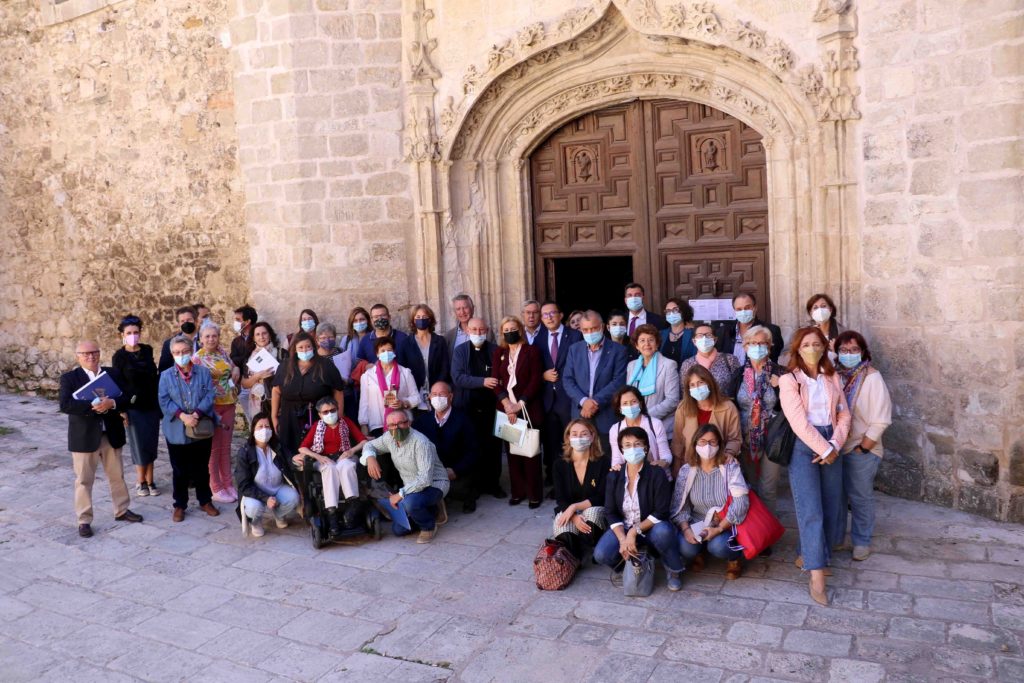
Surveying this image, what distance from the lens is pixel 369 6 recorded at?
914 cm

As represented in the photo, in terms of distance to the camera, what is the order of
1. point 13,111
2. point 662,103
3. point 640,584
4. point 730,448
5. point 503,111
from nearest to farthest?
point 640,584, point 730,448, point 662,103, point 503,111, point 13,111

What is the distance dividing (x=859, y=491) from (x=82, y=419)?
18.0ft

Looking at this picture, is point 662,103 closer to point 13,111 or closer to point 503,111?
point 503,111

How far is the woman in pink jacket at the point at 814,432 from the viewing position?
5.41 m

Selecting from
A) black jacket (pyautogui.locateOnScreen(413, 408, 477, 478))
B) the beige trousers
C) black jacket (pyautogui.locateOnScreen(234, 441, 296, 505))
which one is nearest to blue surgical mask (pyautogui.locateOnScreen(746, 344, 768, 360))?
black jacket (pyautogui.locateOnScreen(413, 408, 477, 478))

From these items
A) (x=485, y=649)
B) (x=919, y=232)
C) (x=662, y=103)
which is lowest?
(x=485, y=649)

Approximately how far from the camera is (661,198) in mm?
8422

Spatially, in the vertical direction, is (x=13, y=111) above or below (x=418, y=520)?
above

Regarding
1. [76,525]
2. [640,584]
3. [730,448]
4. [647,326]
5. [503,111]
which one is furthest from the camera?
[503,111]

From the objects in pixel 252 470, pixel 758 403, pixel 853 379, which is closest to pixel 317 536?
pixel 252 470

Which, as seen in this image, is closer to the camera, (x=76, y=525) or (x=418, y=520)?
(x=418, y=520)

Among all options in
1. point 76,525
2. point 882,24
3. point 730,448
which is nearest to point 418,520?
point 730,448

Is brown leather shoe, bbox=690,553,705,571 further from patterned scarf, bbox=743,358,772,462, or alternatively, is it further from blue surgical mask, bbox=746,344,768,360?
blue surgical mask, bbox=746,344,768,360

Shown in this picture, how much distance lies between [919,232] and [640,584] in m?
3.28
